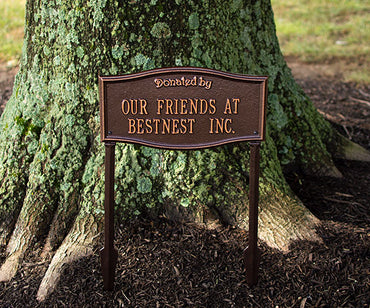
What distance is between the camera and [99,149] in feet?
8.98

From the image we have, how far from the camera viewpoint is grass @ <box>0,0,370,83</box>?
7.25 metres

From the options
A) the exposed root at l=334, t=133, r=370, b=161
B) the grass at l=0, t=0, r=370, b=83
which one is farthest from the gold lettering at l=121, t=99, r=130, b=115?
the grass at l=0, t=0, r=370, b=83

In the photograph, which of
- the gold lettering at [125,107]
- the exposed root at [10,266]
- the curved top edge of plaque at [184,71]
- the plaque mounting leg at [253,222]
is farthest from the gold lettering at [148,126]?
the exposed root at [10,266]

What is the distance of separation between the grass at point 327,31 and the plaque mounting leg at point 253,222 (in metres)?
4.85

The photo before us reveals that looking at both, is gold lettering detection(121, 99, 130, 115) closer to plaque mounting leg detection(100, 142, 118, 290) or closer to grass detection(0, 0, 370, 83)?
plaque mounting leg detection(100, 142, 118, 290)

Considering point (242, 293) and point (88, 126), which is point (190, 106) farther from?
point (242, 293)

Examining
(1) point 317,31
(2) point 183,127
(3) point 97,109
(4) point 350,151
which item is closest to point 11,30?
(1) point 317,31

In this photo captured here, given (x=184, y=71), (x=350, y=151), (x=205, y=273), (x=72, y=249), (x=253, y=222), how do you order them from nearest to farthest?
(x=184, y=71), (x=253, y=222), (x=205, y=273), (x=72, y=249), (x=350, y=151)

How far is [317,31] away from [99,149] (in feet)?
22.9

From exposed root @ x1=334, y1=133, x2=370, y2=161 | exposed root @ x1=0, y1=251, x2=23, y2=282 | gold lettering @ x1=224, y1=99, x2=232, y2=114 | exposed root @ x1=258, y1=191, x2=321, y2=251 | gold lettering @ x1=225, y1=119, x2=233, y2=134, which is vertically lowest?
exposed root @ x1=0, y1=251, x2=23, y2=282

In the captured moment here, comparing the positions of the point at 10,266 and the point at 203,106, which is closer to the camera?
the point at 203,106

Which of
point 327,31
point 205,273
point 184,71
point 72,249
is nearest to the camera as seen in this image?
point 184,71

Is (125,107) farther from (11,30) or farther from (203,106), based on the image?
(11,30)

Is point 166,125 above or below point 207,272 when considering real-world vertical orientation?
above
